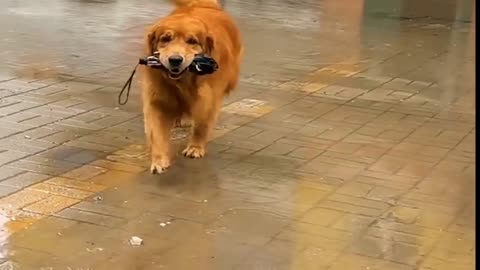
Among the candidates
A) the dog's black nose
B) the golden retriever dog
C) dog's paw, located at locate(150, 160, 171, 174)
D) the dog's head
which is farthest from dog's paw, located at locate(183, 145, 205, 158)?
the dog's black nose

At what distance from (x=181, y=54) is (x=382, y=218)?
1.40 m

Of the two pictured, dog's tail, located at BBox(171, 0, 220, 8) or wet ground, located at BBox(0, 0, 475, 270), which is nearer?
wet ground, located at BBox(0, 0, 475, 270)

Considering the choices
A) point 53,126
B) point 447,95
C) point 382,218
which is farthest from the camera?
point 447,95

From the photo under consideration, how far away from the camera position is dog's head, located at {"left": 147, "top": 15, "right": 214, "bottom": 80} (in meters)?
4.86

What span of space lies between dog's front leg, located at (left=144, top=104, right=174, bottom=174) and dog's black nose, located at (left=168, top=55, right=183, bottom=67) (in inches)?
15.5

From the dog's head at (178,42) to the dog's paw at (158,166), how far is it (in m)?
0.48

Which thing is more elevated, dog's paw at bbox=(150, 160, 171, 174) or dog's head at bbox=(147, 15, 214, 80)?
dog's head at bbox=(147, 15, 214, 80)

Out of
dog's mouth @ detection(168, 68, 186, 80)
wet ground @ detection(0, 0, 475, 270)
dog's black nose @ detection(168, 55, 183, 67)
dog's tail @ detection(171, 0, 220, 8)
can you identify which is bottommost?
wet ground @ detection(0, 0, 475, 270)

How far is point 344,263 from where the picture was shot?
3.85m

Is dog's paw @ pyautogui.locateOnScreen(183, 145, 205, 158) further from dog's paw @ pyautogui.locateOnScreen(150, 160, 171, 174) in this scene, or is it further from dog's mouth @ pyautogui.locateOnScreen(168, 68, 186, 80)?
dog's mouth @ pyautogui.locateOnScreen(168, 68, 186, 80)

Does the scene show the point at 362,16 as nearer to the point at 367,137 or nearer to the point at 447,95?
the point at 447,95

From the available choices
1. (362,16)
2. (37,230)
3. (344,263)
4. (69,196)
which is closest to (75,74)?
(69,196)

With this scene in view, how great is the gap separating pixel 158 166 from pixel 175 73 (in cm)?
54

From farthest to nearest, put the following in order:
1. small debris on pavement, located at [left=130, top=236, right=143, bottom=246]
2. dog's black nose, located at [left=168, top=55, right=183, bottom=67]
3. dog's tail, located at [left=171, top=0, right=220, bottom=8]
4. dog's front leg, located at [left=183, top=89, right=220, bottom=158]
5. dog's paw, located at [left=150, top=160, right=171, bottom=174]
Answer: dog's tail, located at [left=171, top=0, right=220, bottom=8] → dog's front leg, located at [left=183, top=89, right=220, bottom=158] → dog's paw, located at [left=150, top=160, right=171, bottom=174] → dog's black nose, located at [left=168, top=55, right=183, bottom=67] → small debris on pavement, located at [left=130, top=236, right=143, bottom=246]
